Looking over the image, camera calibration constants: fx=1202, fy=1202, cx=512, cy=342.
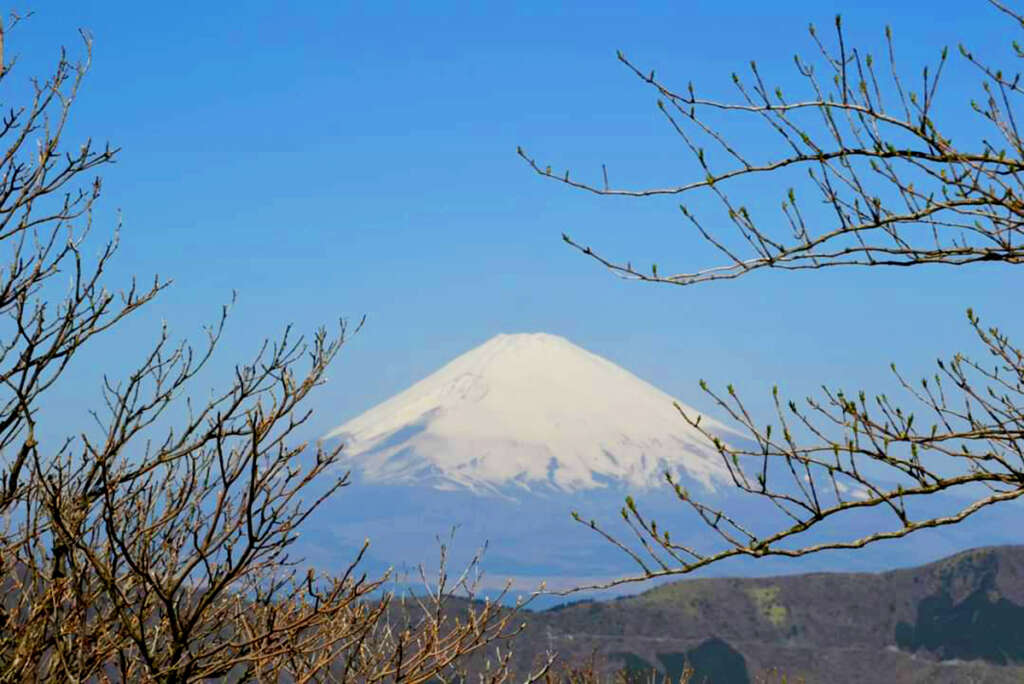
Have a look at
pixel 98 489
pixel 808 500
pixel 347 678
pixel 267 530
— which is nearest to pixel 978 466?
pixel 808 500

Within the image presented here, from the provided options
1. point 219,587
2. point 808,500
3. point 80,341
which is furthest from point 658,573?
point 80,341

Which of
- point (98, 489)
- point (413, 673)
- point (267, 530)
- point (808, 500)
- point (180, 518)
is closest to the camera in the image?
point (808, 500)

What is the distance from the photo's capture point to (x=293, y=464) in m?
9.91

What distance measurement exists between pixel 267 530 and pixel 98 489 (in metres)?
4.58

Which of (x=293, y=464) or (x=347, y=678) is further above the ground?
A: (x=293, y=464)

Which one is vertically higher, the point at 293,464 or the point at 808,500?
the point at 293,464

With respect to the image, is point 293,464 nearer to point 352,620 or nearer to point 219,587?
point 219,587

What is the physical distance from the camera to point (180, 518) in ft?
44.3

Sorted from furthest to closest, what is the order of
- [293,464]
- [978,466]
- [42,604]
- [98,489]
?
[98,489] < [42,604] < [293,464] < [978,466]

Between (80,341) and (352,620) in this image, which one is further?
(80,341)

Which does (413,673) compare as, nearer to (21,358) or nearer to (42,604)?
(42,604)

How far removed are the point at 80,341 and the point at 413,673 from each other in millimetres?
5269

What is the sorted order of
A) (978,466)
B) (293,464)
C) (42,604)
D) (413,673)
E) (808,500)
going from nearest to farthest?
(808,500) < (978,466) < (293,464) < (42,604) < (413,673)

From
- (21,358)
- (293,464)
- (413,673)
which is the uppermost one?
(21,358)
